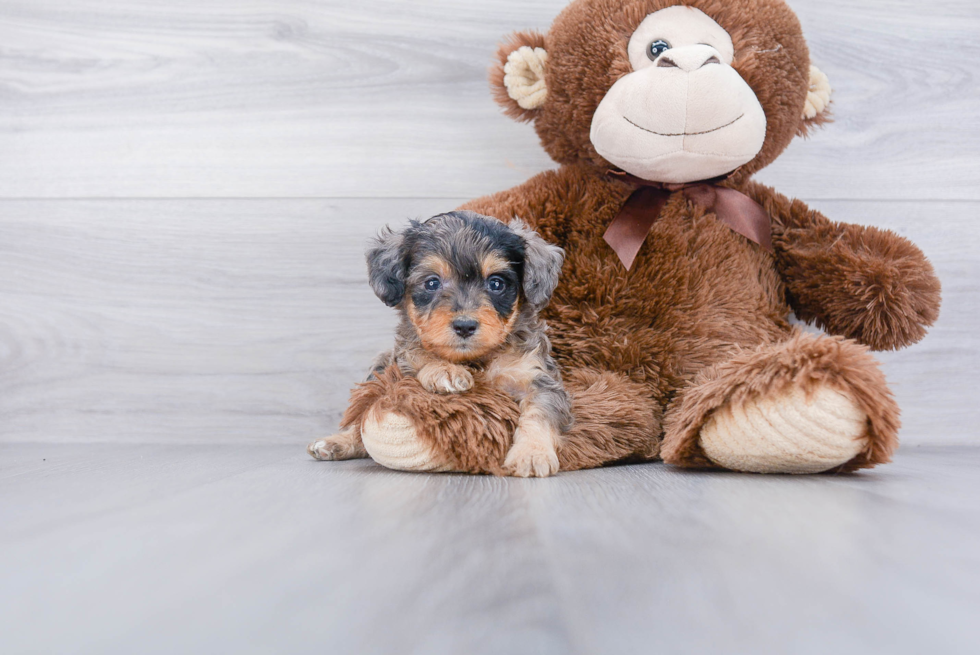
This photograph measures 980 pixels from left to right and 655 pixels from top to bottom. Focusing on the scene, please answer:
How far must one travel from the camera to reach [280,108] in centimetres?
205

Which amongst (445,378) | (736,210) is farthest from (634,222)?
(445,378)

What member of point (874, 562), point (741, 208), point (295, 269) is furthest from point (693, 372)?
point (295, 269)

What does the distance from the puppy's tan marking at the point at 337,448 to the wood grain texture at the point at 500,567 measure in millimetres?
388

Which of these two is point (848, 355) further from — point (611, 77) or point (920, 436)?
point (920, 436)

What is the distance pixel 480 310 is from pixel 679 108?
0.57m

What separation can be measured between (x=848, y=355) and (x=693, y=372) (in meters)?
0.41

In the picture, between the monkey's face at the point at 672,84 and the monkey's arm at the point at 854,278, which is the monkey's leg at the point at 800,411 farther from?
the monkey's face at the point at 672,84

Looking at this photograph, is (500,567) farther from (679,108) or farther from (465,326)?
(679,108)

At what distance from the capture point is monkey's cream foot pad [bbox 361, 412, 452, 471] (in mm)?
1278

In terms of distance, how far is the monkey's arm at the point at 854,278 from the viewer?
4.96 feet

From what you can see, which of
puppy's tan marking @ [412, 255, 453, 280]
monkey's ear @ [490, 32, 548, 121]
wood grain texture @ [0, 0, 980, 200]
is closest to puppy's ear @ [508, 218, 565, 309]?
puppy's tan marking @ [412, 255, 453, 280]

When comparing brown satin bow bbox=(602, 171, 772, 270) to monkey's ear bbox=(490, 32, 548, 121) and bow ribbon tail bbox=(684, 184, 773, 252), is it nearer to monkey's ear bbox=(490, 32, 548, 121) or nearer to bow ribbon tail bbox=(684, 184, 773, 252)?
bow ribbon tail bbox=(684, 184, 773, 252)

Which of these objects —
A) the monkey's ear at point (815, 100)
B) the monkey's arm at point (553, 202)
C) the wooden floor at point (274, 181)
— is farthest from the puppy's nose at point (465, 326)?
the monkey's ear at point (815, 100)

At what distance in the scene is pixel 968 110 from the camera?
2.00 metres
